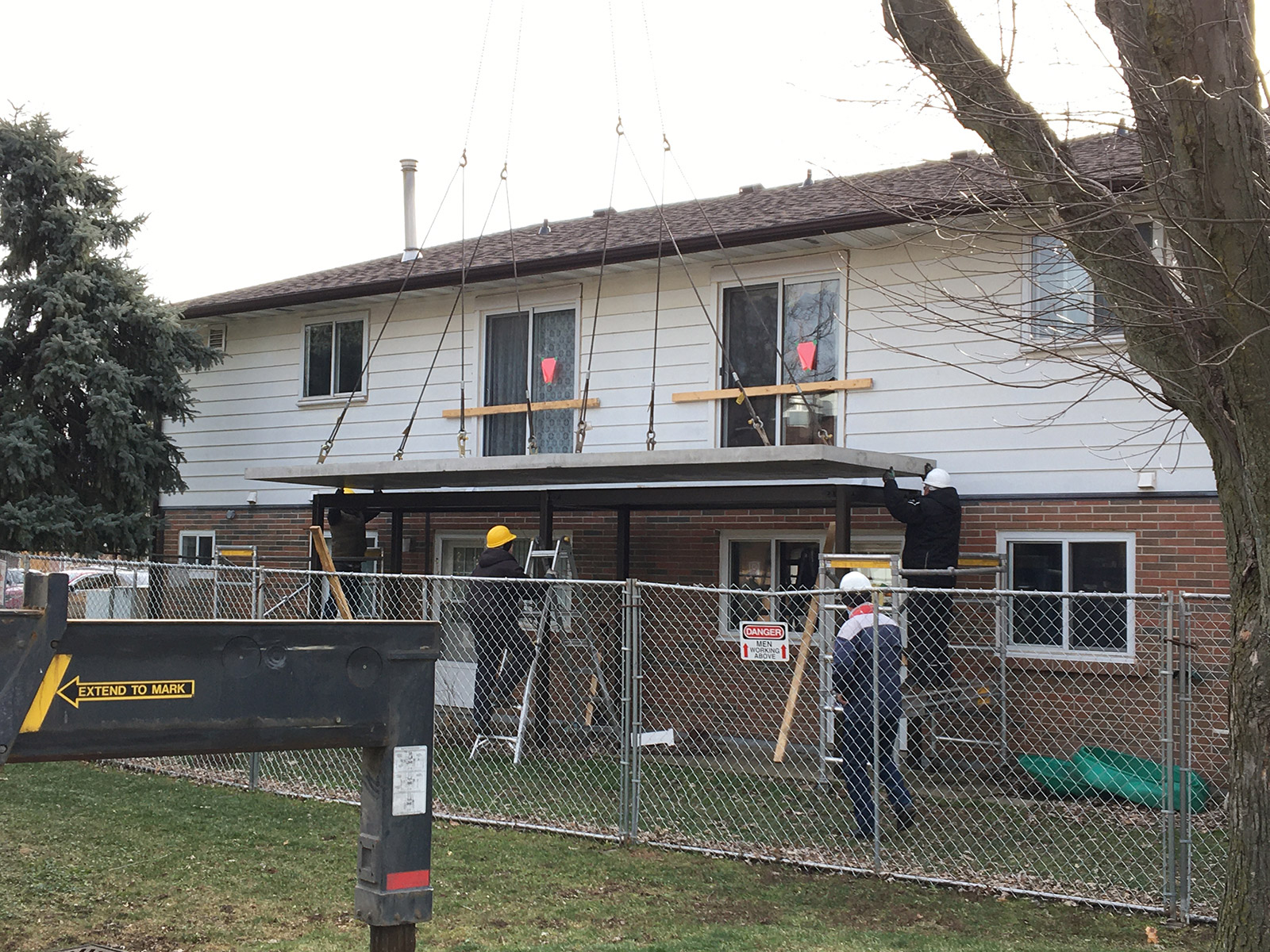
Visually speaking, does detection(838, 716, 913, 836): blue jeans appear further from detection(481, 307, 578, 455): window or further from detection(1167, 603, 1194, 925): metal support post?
detection(481, 307, 578, 455): window

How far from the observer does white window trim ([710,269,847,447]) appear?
12312 mm

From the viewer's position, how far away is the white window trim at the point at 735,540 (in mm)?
12820

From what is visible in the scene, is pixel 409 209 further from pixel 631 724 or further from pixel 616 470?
pixel 631 724

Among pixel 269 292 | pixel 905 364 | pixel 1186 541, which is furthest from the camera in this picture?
pixel 269 292

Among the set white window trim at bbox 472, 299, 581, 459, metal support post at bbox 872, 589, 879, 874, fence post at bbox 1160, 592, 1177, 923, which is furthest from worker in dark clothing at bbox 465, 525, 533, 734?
fence post at bbox 1160, 592, 1177, 923

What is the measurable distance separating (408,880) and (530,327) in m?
11.3

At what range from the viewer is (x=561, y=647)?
40.7 feet

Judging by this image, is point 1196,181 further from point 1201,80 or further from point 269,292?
point 269,292

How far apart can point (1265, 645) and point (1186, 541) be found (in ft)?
18.1

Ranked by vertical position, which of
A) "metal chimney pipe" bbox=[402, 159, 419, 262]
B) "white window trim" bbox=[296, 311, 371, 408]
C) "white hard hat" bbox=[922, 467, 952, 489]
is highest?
"metal chimney pipe" bbox=[402, 159, 419, 262]

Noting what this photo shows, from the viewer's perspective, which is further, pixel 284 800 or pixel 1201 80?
pixel 284 800

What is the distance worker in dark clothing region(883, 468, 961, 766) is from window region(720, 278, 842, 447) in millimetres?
1642

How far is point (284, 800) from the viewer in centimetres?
936

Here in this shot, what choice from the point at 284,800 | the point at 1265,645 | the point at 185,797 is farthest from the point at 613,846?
the point at 1265,645
